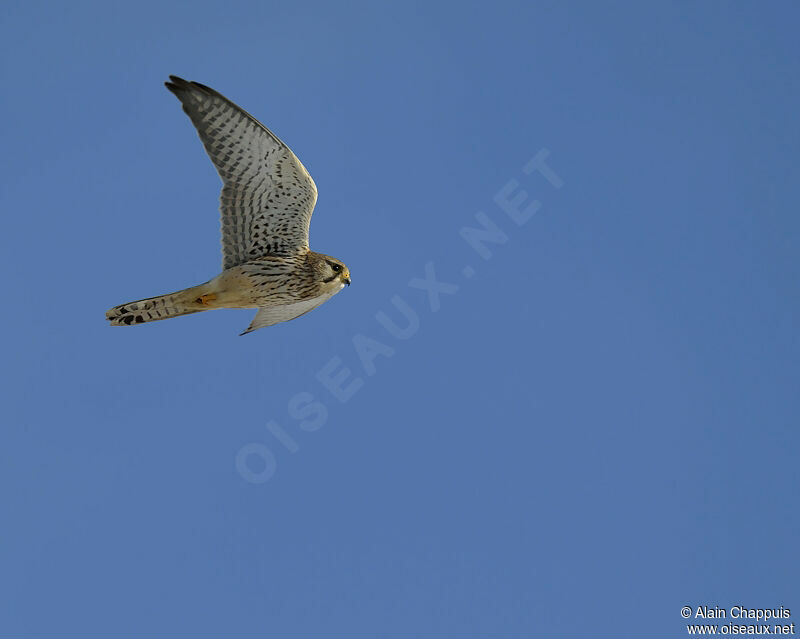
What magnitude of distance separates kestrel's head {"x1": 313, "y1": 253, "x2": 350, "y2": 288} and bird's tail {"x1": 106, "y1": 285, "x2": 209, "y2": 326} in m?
1.29

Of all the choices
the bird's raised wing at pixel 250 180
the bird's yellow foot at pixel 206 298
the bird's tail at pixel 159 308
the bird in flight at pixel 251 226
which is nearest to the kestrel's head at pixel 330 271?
the bird in flight at pixel 251 226

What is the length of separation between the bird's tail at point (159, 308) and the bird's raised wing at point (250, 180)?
0.52 m

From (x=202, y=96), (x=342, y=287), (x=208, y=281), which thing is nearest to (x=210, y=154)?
(x=202, y=96)

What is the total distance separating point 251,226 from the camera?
32.4 feet

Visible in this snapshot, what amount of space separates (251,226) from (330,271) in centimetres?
100

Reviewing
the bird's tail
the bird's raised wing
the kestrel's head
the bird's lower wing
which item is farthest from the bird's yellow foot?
the kestrel's head

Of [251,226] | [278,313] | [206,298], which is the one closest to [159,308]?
[206,298]

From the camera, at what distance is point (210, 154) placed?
30.9 feet

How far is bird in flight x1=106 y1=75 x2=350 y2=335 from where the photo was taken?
30.4ft

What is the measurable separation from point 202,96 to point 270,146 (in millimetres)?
850

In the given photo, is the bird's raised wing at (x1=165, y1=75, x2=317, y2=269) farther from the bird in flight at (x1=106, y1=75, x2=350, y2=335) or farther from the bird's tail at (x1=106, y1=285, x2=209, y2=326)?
the bird's tail at (x1=106, y1=285, x2=209, y2=326)

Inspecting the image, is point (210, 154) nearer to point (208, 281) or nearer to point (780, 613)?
point (208, 281)

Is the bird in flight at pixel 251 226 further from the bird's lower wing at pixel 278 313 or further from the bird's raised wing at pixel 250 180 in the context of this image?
the bird's lower wing at pixel 278 313

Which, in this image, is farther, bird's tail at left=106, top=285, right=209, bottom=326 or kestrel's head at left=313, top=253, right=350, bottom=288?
kestrel's head at left=313, top=253, right=350, bottom=288
